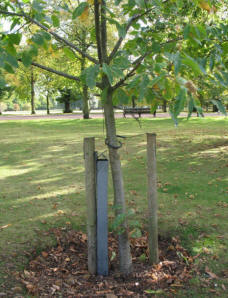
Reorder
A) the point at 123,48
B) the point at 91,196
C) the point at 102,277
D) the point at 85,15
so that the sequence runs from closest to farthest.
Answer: the point at 85,15 → the point at 123,48 → the point at 91,196 → the point at 102,277

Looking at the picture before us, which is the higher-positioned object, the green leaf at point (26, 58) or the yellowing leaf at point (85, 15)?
the yellowing leaf at point (85, 15)

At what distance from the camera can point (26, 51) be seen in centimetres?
240

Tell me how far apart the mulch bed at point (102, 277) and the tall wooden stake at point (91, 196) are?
267 millimetres

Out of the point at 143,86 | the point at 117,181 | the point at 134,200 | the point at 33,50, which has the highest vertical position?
the point at 33,50

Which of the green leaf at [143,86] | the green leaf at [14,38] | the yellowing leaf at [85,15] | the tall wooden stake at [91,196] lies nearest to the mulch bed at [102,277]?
the tall wooden stake at [91,196]

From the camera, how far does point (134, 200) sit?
5555mm

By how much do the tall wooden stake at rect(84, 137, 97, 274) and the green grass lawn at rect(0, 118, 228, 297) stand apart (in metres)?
0.53

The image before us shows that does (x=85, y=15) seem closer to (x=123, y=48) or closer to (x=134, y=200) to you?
(x=123, y=48)

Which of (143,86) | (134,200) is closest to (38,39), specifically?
(143,86)

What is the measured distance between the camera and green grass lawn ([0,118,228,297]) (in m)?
3.74

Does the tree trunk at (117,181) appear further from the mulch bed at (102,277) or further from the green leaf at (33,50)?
the green leaf at (33,50)

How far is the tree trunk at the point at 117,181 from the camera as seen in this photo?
125 inches

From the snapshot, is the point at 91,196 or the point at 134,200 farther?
the point at 134,200

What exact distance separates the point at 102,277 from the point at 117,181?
1.10 metres
